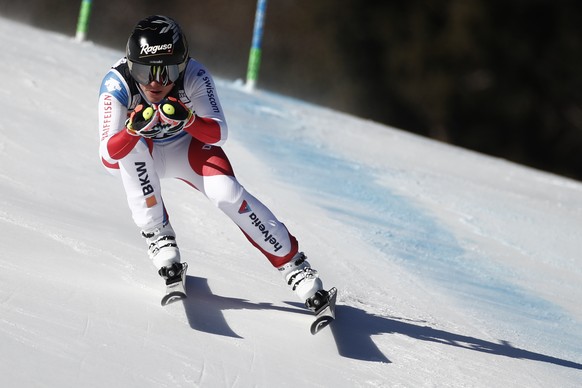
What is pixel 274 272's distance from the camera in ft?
17.9

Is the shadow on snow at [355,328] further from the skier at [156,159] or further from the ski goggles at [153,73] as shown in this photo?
the ski goggles at [153,73]

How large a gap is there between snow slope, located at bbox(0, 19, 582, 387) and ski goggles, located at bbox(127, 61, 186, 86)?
3.14ft

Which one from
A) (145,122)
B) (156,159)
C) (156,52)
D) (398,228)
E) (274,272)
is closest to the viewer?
(145,122)

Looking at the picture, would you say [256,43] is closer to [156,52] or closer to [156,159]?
[156,159]

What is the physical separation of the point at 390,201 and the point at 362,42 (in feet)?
76.2

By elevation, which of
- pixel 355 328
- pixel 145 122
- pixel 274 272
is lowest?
pixel 274 272

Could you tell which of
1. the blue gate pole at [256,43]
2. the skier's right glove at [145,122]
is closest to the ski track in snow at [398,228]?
the skier's right glove at [145,122]

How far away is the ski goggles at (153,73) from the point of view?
4488 mm

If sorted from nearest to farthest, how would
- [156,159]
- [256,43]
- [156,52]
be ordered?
[156,52]
[156,159]
[256,43]

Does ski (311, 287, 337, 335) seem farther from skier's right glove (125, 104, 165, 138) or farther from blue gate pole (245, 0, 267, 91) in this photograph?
blue gate pole (245, 0, 267, 91)

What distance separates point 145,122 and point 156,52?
14.6 inches

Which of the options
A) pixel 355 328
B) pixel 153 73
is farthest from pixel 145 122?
pixel 355 328

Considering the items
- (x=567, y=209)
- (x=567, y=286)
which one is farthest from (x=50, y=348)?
(x=567, y=209)

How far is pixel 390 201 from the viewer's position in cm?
787
